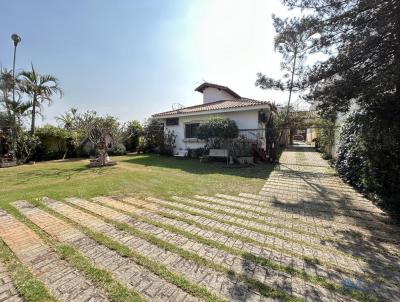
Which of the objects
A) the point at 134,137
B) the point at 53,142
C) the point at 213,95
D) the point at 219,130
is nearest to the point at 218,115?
the point at 219,130

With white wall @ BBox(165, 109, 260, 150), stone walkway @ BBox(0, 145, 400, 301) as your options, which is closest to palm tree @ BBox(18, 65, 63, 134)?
white wall @ BBox(165, 109, 260, 150)

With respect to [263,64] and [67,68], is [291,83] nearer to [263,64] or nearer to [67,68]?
[263,64]

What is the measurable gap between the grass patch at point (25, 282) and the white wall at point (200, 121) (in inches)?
461

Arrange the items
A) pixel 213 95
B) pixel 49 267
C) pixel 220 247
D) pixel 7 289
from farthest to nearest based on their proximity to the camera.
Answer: pixel 213 95
pixel 220 247
pixel 49 267
pixel 7 289

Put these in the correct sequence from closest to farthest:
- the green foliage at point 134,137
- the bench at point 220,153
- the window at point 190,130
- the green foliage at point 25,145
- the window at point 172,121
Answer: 1. the bench at point 220,153
2. the green foliage at point 25,145
3. the window at point 190,130
4. the window at point 172,121
5. the green foliage at point 134,137

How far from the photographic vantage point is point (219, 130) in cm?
1174

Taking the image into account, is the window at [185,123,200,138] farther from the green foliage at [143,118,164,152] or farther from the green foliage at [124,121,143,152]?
the green foliage at [124,121,143,152]

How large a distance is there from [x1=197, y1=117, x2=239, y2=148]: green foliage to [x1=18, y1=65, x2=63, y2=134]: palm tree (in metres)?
10.5

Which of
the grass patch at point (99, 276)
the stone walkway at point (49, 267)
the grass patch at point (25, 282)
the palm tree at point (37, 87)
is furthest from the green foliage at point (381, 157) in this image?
the palm tree at point (37, 87)

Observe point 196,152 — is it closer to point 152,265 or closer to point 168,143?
point 168,143

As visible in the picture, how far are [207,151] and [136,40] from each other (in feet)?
24.0

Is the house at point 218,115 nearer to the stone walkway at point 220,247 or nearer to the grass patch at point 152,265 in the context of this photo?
the stone walkway at point 220,247

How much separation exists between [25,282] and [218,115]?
12.4m

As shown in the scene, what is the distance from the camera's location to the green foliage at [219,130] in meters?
11.7
